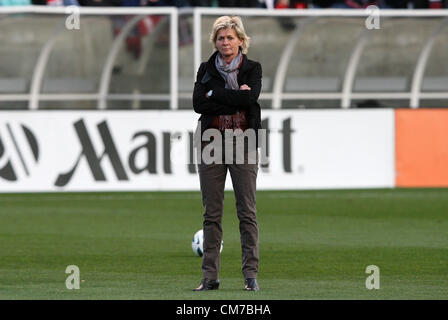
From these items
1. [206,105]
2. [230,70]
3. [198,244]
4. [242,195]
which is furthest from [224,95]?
[198,244]

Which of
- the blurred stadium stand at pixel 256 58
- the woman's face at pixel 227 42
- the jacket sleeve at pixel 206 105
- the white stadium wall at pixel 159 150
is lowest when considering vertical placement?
the jacket sleeve at pixel 206 105

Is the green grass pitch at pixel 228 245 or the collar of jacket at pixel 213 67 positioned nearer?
the collar of jacket at pixel 213 67

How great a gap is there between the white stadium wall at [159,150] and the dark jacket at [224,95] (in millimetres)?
12157

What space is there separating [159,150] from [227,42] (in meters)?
12.5

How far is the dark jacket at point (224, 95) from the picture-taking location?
34.2 feet

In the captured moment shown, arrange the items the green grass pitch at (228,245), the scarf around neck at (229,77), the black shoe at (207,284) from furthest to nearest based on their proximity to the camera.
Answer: the green grass pitch at (228,245), the black shoe at (207,284), the scarf around neck at (229,77)

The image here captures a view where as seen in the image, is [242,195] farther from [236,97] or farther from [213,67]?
[213,67]

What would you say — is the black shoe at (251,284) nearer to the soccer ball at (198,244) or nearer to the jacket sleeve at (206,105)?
the jacket sleeve at (206,105)

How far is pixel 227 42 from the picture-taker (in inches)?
411

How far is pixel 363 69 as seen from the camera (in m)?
25.7

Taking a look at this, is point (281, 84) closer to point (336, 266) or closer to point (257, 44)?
point (257, 44)

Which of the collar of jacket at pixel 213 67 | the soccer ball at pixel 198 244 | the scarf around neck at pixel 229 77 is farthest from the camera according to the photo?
the soccer ball at pixel 198 244

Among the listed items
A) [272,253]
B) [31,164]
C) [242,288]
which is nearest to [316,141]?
[31,164]

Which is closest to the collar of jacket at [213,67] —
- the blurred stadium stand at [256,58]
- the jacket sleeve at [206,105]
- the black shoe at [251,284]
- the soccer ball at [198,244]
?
the jacket sleeve at [206,105]
